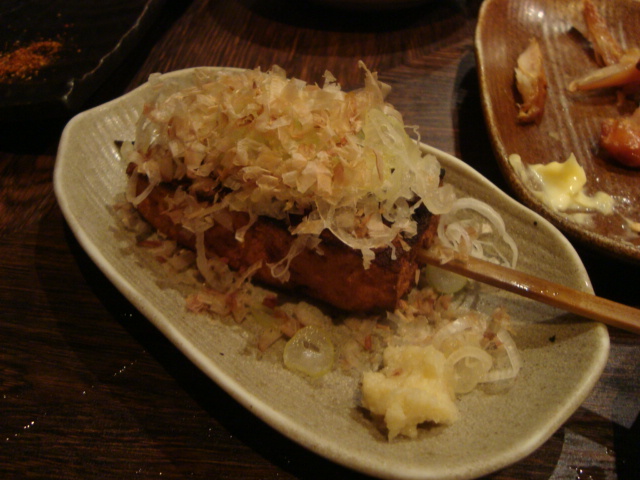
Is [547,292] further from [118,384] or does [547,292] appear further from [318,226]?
[118,384]

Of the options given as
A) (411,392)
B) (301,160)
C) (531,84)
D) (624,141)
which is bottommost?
(411,392)

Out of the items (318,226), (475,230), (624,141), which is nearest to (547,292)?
(475,230)

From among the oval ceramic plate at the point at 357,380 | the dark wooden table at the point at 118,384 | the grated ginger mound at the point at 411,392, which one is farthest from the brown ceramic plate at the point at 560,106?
the grated ginger mound at the point at 411,392

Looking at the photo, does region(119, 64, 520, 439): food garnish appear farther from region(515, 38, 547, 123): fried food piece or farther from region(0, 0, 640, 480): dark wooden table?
region(515, 38, 547, 123): fried food piece

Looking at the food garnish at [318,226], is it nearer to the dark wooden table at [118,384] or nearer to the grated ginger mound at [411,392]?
the grated ginger mound at [411,392]

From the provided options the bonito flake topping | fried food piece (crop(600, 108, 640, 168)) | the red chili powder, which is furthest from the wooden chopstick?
the red chili powder
